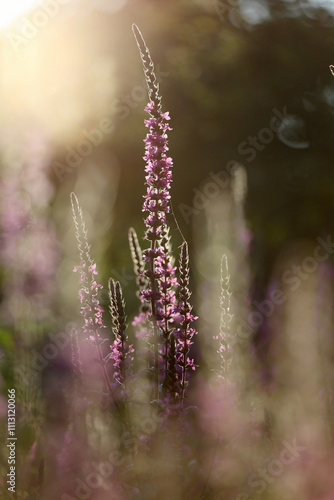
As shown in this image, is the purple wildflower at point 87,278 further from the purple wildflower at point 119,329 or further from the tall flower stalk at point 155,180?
the tall flower stalk at point 155,180

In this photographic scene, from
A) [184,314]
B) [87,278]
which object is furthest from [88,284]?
[184,314]

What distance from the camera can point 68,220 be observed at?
1.81m

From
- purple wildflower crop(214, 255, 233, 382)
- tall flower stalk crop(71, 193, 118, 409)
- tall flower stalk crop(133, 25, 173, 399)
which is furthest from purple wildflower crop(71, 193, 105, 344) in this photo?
purple wildflower crop(214, 255, 233, 382)

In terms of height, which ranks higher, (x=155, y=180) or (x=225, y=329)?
(x=155, y=180)

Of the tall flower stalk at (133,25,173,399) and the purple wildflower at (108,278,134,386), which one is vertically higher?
the tall flower stalk at (133,25,173,399)

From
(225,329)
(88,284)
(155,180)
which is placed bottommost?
(225,329)

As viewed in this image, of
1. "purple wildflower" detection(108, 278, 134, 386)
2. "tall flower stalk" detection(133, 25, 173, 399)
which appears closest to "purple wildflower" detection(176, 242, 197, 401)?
"tall flower stalk" detection(133, 25, 173, 399)

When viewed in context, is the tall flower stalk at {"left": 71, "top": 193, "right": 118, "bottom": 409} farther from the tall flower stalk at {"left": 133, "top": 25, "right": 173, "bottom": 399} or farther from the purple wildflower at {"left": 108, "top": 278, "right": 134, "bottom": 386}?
the tall flower stalk at {"left": 133, "top": 25, "right": 173, "bottom": 399}

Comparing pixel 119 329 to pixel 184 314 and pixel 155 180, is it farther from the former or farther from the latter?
pixel 155 180

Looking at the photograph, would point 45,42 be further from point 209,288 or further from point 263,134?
point 209,288

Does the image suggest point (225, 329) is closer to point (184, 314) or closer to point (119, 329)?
point (184, 314)

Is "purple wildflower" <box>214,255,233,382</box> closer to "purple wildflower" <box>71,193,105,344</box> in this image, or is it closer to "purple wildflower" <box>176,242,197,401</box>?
"purple wildflower" <box>176,242,197,401</box>

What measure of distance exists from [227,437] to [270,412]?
21 centimetres

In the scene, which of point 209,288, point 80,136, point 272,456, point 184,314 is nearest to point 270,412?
point 272,456
